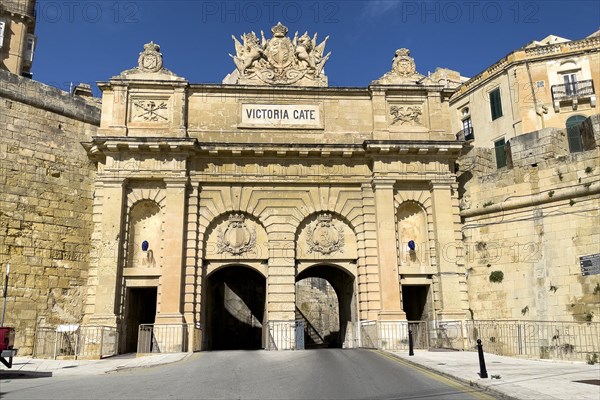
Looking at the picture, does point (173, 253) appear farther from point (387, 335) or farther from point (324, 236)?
point (387, 335)

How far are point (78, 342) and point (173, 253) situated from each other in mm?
4288

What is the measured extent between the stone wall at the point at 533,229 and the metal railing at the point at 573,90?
13738mm

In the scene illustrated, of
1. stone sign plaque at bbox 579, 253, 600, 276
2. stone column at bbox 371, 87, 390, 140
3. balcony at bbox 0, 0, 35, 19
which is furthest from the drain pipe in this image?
balcony at bbox 0, 0, 35, 19

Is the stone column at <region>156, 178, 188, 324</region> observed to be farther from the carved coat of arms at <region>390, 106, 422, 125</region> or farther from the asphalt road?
the carved coat of arms at <region>390, 106, 422, 125</region>

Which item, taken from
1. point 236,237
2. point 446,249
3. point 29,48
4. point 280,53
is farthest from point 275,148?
point 29,48

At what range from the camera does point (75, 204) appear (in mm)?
20953

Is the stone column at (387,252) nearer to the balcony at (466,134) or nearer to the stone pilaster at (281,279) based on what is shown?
the stone pilaster at (281,279)

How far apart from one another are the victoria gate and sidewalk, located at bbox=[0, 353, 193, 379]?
2.35 m

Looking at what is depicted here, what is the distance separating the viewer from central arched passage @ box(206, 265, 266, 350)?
2720 cm

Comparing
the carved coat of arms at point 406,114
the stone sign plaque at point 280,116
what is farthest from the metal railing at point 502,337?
the stone sign plaque at point 280,116

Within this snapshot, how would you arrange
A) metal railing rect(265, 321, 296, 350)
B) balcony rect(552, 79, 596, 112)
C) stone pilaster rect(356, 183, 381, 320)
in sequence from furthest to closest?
balcony rect(552, 79, 596, 112) < stone pilaster rect(356, 183, 381, 320) < metal railing rect(265, 321, 296, 350)

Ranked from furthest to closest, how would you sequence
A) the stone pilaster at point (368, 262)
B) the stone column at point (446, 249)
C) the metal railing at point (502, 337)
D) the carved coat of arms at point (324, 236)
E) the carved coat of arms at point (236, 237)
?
the carved coat of arms at point (324, 236) → the carved coat of arms at point (236, 237) → the stone pilaster at point (368, 262) → the stone column at point (446, 249) → the metal railing at point (502, 337)

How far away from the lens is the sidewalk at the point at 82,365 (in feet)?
43.4

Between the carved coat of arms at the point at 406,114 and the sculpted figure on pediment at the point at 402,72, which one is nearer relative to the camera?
the carved coat of arms at the point at 406,114
